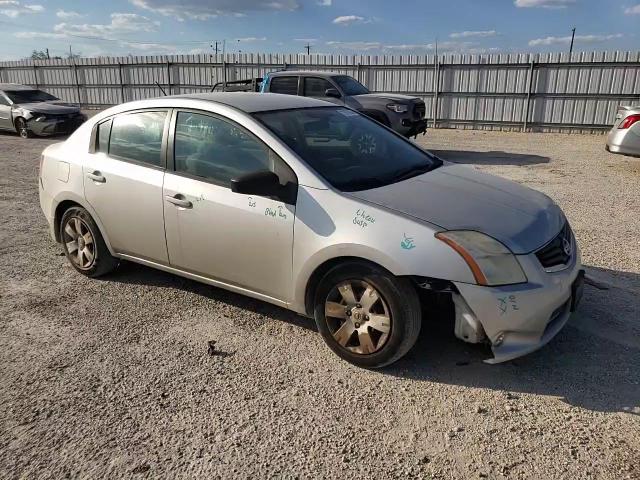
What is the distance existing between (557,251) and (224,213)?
217 centimetres

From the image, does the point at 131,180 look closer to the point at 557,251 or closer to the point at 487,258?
the point at 487,258

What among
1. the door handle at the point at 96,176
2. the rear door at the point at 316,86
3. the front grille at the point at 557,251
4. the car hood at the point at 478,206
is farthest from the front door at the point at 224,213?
the rear door at the point at 316,86

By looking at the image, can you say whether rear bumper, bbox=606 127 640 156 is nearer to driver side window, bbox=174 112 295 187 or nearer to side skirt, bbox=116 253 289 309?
driver side window, bbox=174 112 295 187

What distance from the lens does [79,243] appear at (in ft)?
15.7

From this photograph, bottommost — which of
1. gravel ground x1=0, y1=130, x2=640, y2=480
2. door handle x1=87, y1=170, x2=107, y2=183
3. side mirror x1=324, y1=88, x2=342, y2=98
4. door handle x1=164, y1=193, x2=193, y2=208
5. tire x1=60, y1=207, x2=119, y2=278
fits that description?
gravel ground x1=0, y1=130, x2=640, y2=480

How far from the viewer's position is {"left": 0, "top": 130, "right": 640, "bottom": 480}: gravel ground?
2.54m

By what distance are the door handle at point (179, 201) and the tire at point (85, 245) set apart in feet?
3.59

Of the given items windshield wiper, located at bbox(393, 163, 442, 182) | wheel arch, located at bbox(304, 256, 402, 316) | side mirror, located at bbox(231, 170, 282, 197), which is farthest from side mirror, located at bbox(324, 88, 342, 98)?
wheel arch, located at bbox(304, 256, 402, 316)

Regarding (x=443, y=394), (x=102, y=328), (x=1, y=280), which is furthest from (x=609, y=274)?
(x=1, y=280)

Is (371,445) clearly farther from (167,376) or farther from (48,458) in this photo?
(48,458)

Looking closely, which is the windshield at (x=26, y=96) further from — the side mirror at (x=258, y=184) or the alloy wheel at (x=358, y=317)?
the alloy wheel at (x=358, y=317)

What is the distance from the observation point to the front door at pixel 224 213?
3.49m

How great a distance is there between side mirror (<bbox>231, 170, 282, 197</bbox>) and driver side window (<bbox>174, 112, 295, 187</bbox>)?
137 millimetres

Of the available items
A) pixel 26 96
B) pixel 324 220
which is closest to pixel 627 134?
pixel 324 220
